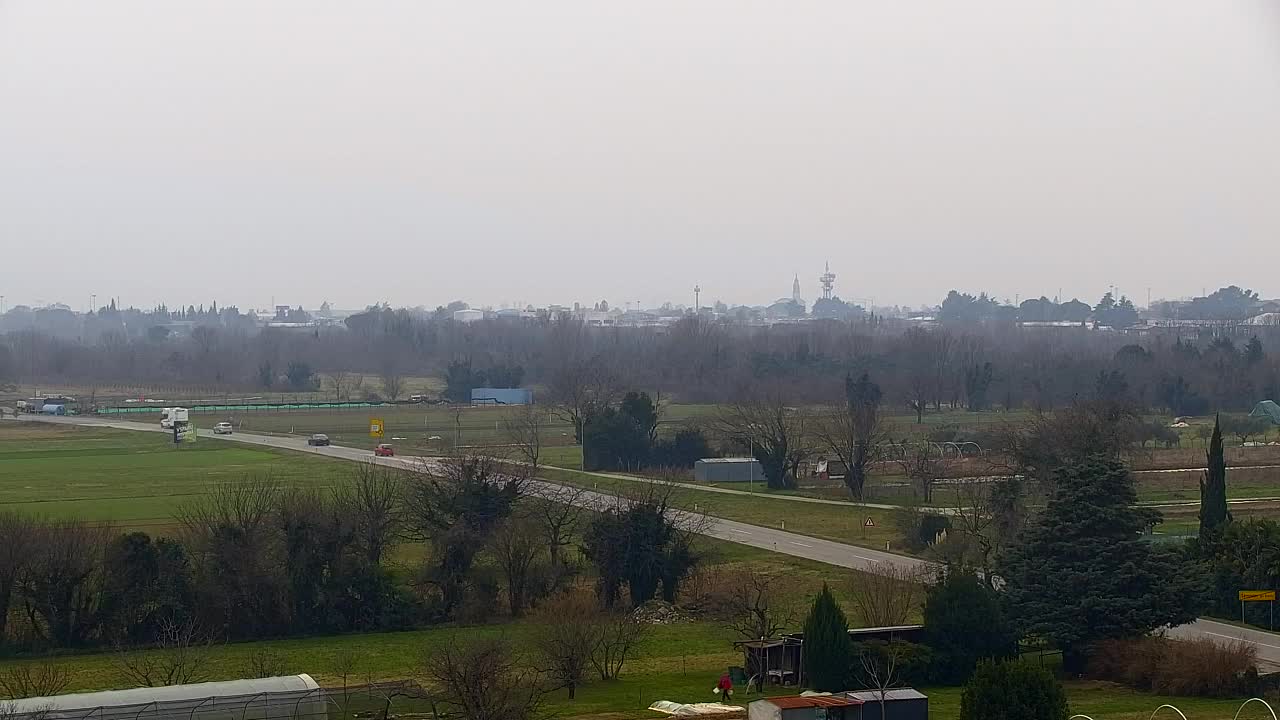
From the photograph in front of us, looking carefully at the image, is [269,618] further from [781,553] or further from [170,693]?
[781,553]

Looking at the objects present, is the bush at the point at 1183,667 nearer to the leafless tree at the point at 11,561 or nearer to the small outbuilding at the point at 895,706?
the small outbuilding at the point at 895,706

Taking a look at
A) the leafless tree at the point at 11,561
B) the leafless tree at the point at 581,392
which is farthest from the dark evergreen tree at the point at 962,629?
the leafless tree at the point at 581,392

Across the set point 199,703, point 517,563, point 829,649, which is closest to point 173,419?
point 517,563

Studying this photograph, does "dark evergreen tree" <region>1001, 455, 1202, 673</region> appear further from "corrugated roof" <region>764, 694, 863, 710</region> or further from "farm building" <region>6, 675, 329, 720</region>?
"farm building" <region>6, 675, 329, 720</region>

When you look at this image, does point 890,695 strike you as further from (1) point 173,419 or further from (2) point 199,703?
(1) point 173,419

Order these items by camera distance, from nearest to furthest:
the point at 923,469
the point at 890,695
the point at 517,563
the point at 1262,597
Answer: the point at 890,695 → the point at 1262,597 → the point at 517,563 → the point at 923,469

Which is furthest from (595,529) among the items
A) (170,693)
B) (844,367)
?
(844,367)

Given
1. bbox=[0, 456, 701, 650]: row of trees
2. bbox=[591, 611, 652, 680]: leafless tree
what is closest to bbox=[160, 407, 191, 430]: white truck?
bbox=[0, 456, 701, 650]: row of trees

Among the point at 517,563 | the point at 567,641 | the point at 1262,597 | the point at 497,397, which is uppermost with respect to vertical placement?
the point at 497,397
